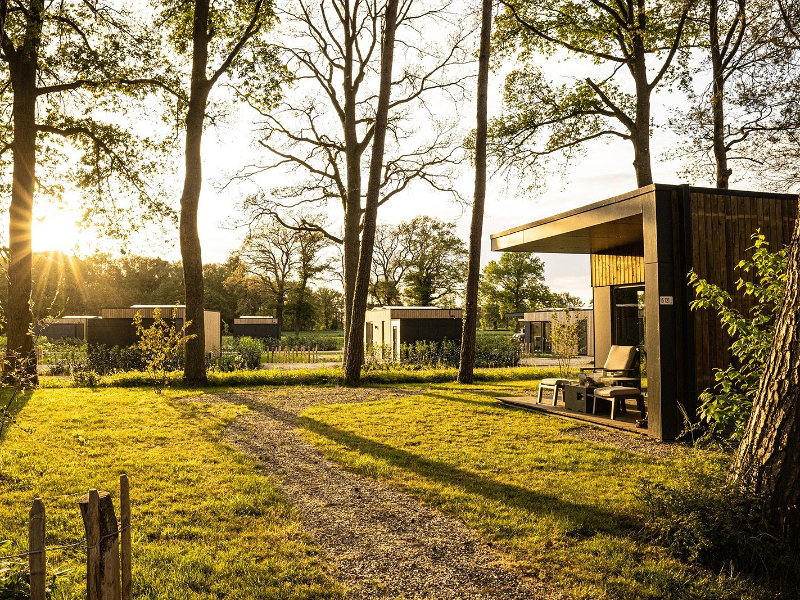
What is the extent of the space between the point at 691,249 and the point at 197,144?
10.5m

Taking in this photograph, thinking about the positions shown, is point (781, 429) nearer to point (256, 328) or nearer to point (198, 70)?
point (198, 70)

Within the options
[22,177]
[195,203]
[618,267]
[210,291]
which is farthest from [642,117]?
[210,291]

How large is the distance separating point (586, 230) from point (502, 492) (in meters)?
5.32

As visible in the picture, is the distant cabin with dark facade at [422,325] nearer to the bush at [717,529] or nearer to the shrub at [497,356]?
the shrub at [497,356]

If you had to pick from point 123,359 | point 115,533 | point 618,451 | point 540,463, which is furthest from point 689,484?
point 123,359

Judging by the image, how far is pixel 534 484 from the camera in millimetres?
5125

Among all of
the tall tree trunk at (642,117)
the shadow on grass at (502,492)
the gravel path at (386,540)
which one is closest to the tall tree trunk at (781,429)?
the shadow on grass at (502,492)

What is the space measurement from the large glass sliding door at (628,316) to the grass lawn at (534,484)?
12.1 feet

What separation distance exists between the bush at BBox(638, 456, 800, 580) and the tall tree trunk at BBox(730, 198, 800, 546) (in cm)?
11

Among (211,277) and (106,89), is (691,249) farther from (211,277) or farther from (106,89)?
(211,277)

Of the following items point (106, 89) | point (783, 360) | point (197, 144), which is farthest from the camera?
point (106, 89)

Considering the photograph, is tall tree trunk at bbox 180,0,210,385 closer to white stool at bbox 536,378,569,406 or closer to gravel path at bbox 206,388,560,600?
gravel path at bbox 206,388,560,600

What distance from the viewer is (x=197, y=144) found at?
502 inches

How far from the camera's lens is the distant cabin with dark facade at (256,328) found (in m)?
33.5
